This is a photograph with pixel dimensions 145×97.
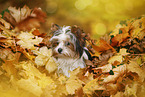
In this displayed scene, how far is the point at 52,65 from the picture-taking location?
2049mm

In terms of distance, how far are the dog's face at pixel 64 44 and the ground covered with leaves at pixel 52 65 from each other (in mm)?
261

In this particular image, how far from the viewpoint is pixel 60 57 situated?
9.30 ft

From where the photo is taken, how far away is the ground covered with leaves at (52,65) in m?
1.24

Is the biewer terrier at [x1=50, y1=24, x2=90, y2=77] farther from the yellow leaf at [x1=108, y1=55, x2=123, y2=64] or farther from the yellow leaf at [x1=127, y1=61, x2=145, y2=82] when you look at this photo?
the yellow leaf at [x1=127, y1=61, x2=145, y2=82]

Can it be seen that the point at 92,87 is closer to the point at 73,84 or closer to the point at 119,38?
the point at 73,84

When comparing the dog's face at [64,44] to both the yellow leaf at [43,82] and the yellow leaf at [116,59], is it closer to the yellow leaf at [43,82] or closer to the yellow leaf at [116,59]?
the yellow leaf at [116,59]

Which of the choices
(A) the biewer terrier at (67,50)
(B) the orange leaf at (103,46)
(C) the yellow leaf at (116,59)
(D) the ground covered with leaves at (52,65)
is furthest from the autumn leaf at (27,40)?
(C) the yellow leaf at (116,59)

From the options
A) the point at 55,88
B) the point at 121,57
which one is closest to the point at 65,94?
the point at 55,88

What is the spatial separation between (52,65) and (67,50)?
2.67ft

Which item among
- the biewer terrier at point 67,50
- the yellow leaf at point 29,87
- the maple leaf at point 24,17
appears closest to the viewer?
the yellow leaf at point 29,87

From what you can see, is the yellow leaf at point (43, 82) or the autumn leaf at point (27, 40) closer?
the yellow leaf at point (43, 82)

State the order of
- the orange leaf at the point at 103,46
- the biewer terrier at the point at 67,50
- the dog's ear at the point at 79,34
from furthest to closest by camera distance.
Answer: the biewer terrier at the point at 67,50 < the dog's ear at the point at 79,34 < the orange leaf at the point at 103,46

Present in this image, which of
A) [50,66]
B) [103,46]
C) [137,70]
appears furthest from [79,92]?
[103,46]

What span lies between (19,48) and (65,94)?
2.83 feet
